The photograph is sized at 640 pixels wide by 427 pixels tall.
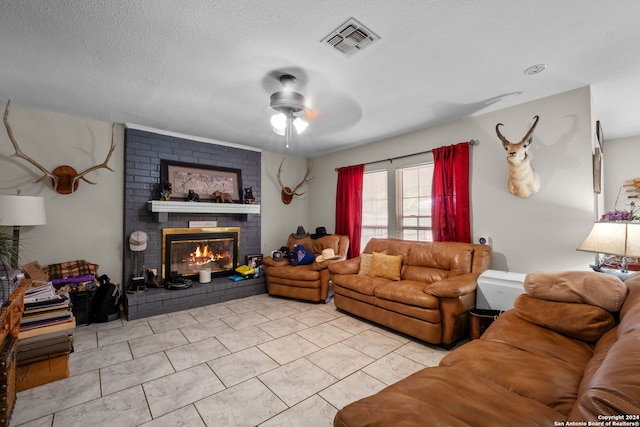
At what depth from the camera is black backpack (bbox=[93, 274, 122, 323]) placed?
3264 millimetres

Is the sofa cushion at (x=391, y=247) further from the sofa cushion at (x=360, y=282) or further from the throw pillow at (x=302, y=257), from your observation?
the throw pillow at (x=302, y=257)

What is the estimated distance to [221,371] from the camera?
226cm

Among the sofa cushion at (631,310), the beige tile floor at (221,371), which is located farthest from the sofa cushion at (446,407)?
the beige tile floor at (221,371)

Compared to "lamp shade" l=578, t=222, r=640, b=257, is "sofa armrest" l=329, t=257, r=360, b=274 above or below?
below

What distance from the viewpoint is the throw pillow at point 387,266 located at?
11.4ft

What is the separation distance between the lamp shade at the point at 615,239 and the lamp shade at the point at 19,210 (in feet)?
17.0

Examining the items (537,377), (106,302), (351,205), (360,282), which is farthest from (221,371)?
(351,205)

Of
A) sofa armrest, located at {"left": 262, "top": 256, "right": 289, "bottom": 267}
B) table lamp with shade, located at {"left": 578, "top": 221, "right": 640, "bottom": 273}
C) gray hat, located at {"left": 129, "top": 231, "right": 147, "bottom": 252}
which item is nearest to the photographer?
table lamp with shade, located at {"left": 578, "top": 221, "right": 640, "bottom": 273}

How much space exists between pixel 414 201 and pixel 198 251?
3508 millimetres

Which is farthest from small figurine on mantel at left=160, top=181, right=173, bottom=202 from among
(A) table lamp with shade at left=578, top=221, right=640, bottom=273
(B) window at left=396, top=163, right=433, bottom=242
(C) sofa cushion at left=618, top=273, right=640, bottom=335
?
(A) table lamp with shade at left=578, top=221, right=640, bottom=273

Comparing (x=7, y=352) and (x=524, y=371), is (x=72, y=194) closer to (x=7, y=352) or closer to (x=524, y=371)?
(x=7, y=352)

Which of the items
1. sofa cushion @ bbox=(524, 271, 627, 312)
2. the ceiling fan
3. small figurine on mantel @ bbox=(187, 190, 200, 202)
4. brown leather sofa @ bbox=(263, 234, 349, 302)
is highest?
the ceiling fan

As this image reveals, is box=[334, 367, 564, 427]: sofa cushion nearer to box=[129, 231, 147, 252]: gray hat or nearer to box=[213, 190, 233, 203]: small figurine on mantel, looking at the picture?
box=[129, 231, 147, 252]: gray hat

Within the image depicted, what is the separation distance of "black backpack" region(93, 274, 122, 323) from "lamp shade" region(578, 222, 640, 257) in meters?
4.94
